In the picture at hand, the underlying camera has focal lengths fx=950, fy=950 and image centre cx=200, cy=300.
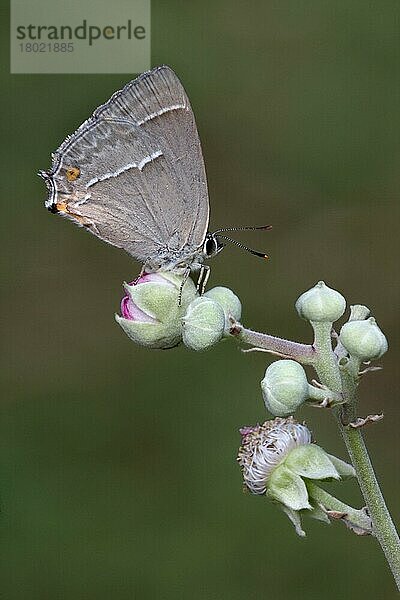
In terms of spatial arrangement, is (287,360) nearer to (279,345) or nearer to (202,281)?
(279,345)

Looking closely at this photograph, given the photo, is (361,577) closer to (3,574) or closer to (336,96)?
(3,574)

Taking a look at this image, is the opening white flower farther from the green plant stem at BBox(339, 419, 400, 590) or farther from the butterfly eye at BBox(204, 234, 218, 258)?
the butterfly eye at BBox(204, 234, 218, 258)

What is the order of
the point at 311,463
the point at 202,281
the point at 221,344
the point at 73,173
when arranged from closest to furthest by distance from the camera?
the point at 311,463 → the point at 202,281 → the point at 73,173 → the point at 221,344

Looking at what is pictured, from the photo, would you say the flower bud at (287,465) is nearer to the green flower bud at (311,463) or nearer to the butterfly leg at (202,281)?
the green flower bud at (311,463)

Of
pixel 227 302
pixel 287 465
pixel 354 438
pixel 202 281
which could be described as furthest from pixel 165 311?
pixel 354 438

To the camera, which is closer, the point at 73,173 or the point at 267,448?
the point at 267,448

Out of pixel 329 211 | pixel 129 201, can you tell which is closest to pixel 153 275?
pixel 129 201
